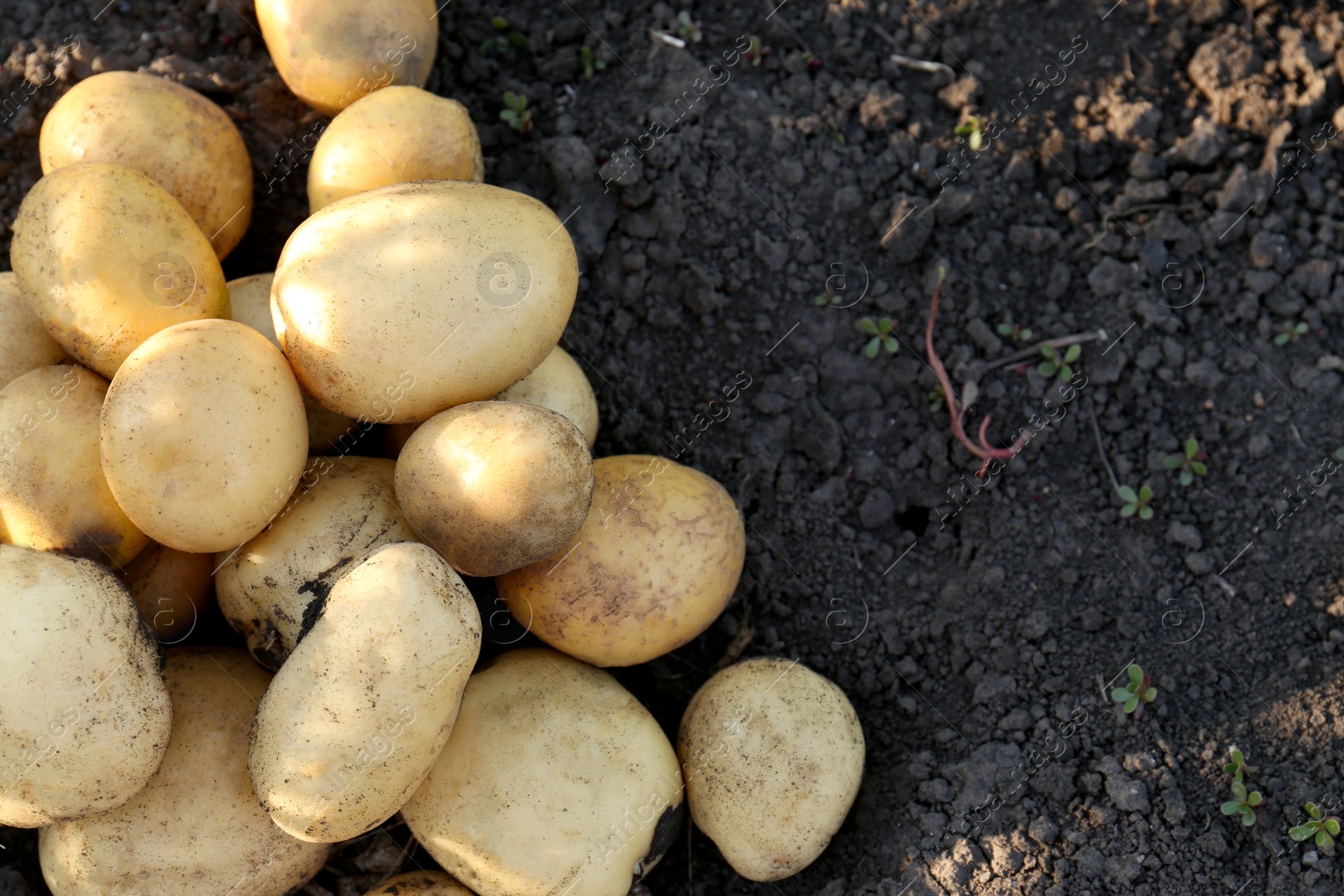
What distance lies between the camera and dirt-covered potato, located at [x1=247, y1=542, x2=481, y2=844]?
1.80 meters

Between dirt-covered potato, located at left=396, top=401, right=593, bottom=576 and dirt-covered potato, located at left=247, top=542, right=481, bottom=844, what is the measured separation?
11 cm

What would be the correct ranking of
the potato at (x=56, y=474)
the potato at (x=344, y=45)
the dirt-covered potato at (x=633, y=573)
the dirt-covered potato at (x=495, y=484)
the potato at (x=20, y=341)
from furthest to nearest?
the potato at (x=344, y=45) < the potato at (x=20, y=341) < the dirt-covered potato at (x=633, y=573) < the potato at (x=56, y=474) < the dirt-covered potato at (x=495, y=484)

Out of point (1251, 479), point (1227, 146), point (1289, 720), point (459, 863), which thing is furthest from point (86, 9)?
point (1289, 720)

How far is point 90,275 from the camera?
204cm

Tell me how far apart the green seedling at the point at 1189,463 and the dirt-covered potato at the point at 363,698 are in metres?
1.74

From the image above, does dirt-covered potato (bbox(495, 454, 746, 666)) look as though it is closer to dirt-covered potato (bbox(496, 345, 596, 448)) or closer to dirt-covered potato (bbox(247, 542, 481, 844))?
dirt-covered potato (bbox(496, 345, 596, 448))

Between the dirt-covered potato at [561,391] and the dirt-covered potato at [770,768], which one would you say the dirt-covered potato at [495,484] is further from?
the dirt-covered potato at [770,768]

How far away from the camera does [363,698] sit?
1.79 metres

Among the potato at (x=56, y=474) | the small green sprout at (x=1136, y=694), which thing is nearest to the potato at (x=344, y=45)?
the potato at (x=56, y=474)

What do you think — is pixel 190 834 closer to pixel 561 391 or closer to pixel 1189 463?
pixel 561 391

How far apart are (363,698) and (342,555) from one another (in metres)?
0.38

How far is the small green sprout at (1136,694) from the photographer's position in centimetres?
229

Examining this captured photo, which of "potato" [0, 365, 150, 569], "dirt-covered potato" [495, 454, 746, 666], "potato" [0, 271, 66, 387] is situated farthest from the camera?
"potato" [0, 271, 66, 387]

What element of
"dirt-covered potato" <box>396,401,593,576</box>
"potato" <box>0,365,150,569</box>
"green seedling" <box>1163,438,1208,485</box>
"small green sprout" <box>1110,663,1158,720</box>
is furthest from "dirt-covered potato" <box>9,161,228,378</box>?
"green seedling" <box>1163,438,1208,485</box>
